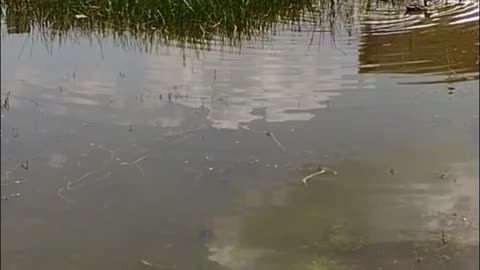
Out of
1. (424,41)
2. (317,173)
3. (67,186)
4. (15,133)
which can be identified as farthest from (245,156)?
(424,41)

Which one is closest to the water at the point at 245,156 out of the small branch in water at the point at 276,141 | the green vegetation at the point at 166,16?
the small branch in water at the point at 276,141

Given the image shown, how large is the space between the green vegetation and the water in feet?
2.05

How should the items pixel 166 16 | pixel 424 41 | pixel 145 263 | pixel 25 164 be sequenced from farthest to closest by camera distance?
pixel 166 16 < pixel 424 41 < pixel 25 164 < pixel 145 263

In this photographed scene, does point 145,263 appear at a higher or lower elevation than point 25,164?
lower

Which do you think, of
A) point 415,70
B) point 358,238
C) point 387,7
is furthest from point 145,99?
point 387,7

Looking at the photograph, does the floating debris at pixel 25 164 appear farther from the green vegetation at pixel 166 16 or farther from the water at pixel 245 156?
the green vegetation at pixel 166 16

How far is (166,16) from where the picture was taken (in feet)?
26.0

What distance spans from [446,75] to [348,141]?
1.60 metres

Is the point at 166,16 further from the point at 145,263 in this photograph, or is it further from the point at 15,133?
the point at 145,263

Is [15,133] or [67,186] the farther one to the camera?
[15,133]

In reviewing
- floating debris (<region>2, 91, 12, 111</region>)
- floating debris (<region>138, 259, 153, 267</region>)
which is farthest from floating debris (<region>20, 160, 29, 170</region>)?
floating debris (<region>138, 259, 153, 267</region>)

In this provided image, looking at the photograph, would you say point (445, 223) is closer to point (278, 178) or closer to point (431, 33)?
point (278, 178)

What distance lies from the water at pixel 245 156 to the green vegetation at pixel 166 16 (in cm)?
62

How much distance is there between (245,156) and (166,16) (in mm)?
3575
